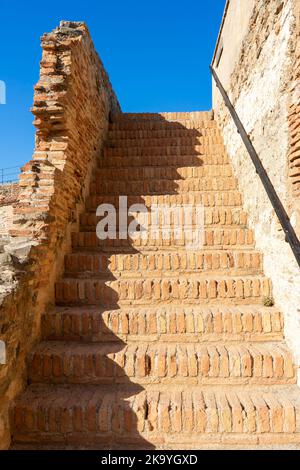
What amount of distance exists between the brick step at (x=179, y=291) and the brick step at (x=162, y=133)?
11.0 feet

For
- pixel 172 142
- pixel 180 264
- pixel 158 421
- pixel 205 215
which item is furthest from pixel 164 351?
pixel 172 142

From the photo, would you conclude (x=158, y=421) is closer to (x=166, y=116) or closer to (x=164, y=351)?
(x=164, y=351)

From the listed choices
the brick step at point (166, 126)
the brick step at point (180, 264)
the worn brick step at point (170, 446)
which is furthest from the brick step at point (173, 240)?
the brick step at point (166, 126)

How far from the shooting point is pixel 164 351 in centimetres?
227

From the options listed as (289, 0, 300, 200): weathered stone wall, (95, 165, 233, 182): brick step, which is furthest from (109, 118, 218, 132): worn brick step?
(289, 0, 300, 200): weathered stone wall

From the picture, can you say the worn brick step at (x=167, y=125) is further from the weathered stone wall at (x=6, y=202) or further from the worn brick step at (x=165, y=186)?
the weathered stone wall at (x=6, y=202)

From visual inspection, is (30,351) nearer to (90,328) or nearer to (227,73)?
(90,328)

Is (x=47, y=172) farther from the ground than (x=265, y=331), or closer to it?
farther from the ground

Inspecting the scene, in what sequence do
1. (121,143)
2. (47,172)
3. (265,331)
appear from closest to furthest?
(265,331) → (47,172) → (121,143)

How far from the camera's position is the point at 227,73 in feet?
15.4

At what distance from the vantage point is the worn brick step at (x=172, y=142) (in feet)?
16.4
